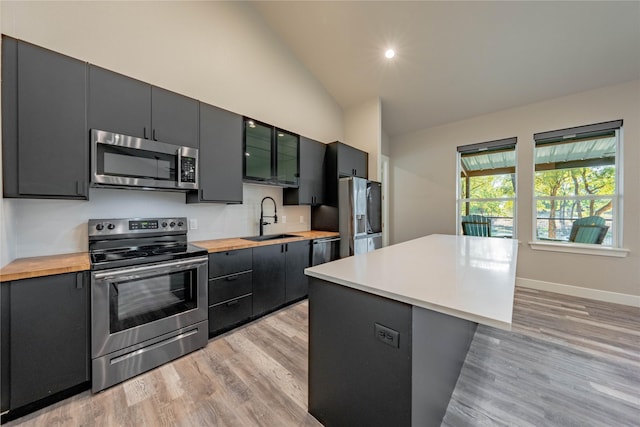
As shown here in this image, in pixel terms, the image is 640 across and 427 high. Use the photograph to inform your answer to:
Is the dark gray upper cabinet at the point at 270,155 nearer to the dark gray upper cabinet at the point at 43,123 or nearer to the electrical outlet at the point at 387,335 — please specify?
the dark gray upper cabinet at the point at 43,123

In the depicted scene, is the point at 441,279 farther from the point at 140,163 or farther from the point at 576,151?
the point at 576,151

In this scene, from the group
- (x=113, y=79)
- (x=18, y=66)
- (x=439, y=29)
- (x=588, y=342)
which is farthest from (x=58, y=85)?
(x=588, y=342)

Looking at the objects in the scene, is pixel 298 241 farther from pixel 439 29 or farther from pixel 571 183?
pixel 571 183

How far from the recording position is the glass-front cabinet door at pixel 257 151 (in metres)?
2.79

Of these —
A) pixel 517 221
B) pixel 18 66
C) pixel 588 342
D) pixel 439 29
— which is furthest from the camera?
pixel 517 221

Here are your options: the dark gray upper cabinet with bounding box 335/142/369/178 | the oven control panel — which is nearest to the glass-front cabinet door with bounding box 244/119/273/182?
the oven control panel

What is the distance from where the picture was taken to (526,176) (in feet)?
12.1

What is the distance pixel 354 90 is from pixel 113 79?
10.9 ft

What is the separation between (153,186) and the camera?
6.67ft

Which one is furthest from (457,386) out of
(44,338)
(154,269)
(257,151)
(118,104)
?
(118,104)

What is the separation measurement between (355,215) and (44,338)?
308 centimetres

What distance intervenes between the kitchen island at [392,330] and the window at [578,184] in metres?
3.05

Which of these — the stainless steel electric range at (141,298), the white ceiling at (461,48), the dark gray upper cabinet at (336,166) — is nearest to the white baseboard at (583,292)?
the white ceiling at (461,48)

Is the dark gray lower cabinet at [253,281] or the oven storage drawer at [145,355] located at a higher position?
the dark gray lower cabinet at [253,281]
